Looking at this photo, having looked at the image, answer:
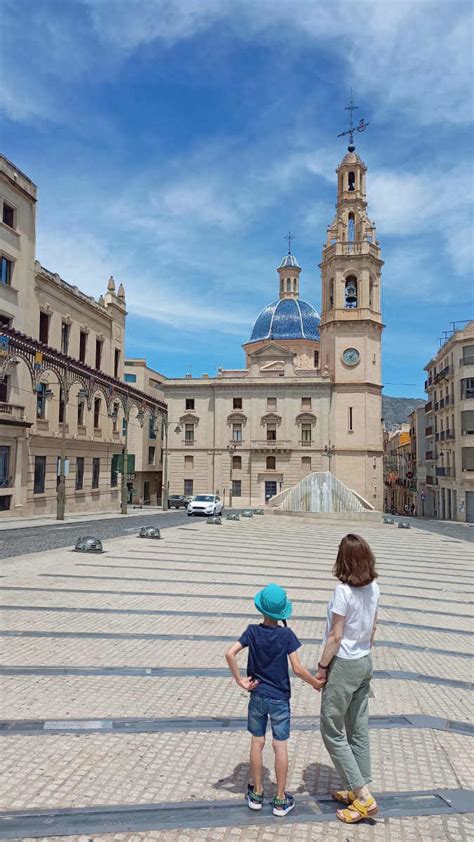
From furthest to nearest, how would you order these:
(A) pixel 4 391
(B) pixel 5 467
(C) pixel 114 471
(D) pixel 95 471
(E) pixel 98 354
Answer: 1. (C) pixel 114 471
2. (E) pixel 98 354
3. (D) pixel 95 471
4. (A) pixel 4 391
5. (B) pixel 5 467

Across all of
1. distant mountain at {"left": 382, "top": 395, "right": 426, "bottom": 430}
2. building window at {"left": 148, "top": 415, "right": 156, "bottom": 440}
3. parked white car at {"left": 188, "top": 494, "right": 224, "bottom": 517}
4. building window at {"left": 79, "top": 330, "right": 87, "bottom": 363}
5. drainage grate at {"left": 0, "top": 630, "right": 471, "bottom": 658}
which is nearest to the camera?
drainage grate at {"left": 0, "top": 630, "right": 471, "bottom": 658}

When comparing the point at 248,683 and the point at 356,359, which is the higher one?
the point at 356,359

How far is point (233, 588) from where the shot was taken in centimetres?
1020

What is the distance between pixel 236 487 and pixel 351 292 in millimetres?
21153

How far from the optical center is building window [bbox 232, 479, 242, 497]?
171 ft

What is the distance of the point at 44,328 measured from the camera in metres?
30.0

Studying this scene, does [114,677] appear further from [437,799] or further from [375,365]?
[375,365]

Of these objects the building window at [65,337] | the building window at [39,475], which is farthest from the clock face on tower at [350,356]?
the building window at [39,475]

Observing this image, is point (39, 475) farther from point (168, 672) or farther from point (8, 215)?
point (168, 672)

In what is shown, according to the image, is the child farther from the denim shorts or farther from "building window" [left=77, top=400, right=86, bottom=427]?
"building window" [left=77, top=400, right=86, bottom=427]

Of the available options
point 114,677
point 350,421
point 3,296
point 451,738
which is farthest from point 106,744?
point 350,421

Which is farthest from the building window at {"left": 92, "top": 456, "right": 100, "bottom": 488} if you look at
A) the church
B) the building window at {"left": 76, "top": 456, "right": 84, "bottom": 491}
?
the church

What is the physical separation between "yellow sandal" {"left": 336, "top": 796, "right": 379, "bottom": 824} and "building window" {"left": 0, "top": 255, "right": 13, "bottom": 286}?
86.7 ft

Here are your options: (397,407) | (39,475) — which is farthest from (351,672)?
(397,407)
